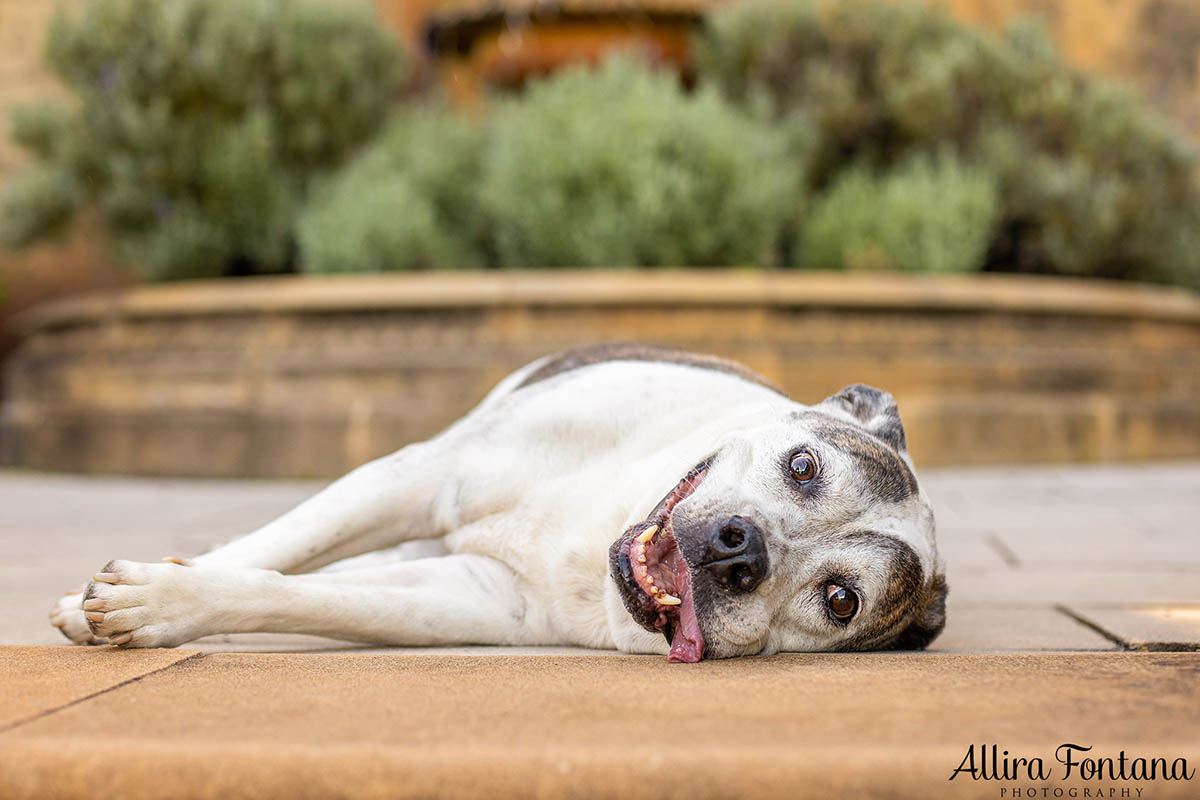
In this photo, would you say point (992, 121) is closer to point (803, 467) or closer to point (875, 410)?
point (875, 410)

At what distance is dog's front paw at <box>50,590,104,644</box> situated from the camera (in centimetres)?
254

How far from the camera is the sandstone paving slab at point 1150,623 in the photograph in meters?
2.51

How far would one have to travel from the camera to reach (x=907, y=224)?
318 inches

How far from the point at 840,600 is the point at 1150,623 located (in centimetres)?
88

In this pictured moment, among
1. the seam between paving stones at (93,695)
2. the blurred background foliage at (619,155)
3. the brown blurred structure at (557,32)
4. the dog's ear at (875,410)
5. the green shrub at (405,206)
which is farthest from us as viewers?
the brown blurred structure at (557,32)

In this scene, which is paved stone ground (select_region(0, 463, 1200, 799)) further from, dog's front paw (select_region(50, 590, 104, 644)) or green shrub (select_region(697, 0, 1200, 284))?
green shrub (select_region(697, 0, 1200, 284))

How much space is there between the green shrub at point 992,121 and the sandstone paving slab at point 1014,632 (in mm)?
6403

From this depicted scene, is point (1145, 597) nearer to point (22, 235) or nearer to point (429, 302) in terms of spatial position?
point (429, 302)

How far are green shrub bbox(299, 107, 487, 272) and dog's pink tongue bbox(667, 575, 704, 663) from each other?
19.7 feet

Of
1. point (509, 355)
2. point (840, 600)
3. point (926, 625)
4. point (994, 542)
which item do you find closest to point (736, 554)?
point (840, 600)

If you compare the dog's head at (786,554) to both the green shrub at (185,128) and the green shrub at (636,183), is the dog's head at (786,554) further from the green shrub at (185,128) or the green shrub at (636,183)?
the green shrub at (185,128)

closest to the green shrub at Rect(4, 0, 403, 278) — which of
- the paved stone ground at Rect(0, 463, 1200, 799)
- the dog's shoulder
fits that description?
the dog's shoulder

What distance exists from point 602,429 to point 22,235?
7581 mm

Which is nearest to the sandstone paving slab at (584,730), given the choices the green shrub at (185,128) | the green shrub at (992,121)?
the green shrub at (185,128)
